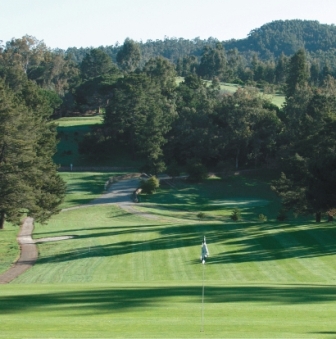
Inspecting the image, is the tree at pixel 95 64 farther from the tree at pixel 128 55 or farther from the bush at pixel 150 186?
the bush at pixel 150 186

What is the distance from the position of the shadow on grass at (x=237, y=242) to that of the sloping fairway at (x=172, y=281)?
6 cm

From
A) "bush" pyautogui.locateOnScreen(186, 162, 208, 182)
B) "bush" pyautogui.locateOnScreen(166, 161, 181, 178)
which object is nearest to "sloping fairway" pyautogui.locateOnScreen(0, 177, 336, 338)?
"bush" pyautogui.locateOnScreen(186, 162, 208, 182)

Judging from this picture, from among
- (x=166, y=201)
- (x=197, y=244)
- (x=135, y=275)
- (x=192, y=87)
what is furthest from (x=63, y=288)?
(x=192, y=87)

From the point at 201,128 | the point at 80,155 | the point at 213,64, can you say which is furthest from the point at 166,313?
the point at 213,64

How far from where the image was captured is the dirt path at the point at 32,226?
35812 mm

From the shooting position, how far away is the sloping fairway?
14.4 m

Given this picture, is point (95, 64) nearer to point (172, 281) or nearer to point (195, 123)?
point (195, 123)

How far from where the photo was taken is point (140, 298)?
1905cm

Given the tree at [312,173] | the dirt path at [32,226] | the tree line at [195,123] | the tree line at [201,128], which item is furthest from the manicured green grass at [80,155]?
the tree at [312,173]

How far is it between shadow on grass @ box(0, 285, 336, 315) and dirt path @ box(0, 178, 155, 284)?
488 inches

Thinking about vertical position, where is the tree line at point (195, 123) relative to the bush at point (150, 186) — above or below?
above

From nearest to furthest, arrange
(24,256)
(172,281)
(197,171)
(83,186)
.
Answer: (172,281) → (24,256) → (83,186) → (197,171)

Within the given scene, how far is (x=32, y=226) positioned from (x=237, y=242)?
79.2ft

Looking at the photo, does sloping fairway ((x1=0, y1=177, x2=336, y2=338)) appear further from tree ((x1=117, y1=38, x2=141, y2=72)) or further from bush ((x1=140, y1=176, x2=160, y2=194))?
tree ((x1=117, y1=38, x2=141, y2=72))
